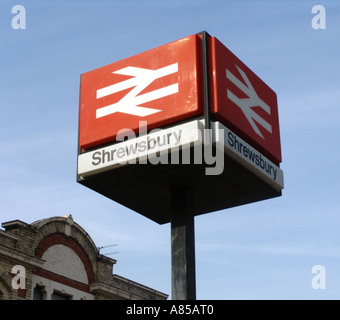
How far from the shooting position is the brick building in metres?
25.9

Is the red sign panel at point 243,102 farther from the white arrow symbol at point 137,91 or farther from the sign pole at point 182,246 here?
the sign pole at point 182,246

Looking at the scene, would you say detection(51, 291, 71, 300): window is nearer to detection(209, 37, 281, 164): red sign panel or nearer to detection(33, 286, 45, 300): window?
detection(33, 286, 45, 300): window

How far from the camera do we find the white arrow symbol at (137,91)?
482 inches

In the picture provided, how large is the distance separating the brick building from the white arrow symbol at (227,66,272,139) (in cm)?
1493

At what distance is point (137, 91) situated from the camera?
1257cm

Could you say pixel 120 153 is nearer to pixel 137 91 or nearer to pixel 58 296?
pixel 137 91

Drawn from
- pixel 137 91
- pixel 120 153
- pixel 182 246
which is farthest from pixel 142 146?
pixel 182 246

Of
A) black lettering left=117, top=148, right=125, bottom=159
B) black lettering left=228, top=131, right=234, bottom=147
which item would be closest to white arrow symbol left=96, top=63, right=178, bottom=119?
black lettering left=117, top=148, right=125, bottom=159

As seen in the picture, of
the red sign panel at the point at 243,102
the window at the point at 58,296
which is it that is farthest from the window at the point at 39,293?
the red sign panel at the point at 243,102

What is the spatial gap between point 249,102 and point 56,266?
17.5 m

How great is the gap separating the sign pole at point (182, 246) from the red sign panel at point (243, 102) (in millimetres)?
1700

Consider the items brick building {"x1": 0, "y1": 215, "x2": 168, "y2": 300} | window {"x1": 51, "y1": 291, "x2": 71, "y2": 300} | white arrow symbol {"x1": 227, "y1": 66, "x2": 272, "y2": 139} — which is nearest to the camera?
white arrow symbol {"x1": 227, "y1": 66, "x2": 272, "y2": 139}
